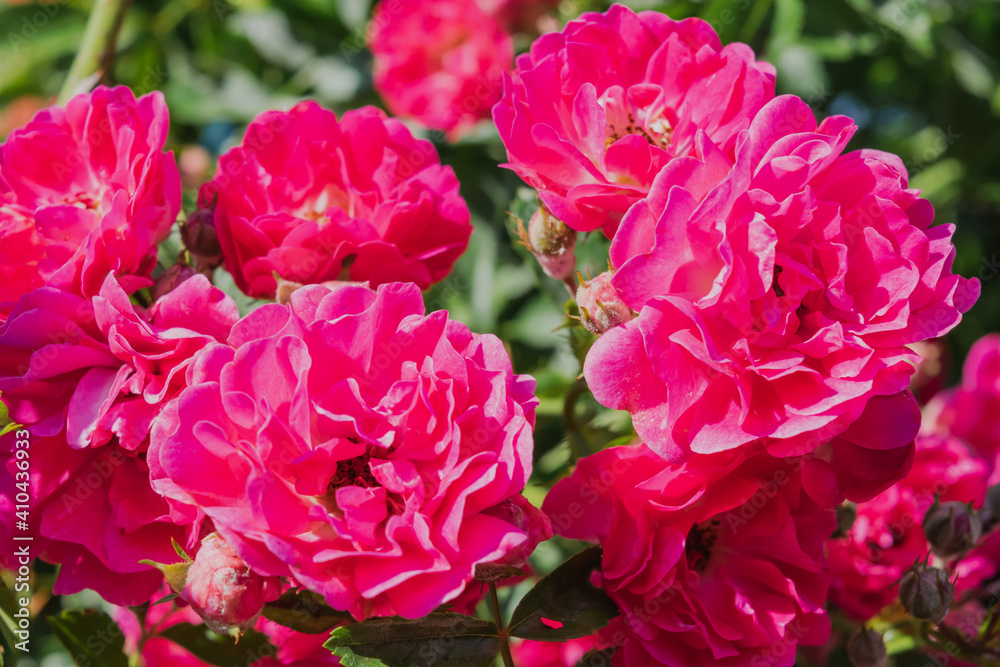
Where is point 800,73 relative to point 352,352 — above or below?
above

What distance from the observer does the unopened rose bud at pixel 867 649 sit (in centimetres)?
167

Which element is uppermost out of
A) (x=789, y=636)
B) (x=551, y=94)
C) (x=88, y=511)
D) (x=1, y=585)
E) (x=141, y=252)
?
(x=551, y=94)

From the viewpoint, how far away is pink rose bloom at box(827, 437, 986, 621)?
1.80 meters

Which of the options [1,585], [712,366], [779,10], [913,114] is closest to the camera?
[712,366]

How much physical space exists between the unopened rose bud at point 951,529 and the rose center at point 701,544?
19.1 inches

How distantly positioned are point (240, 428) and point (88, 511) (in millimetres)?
366

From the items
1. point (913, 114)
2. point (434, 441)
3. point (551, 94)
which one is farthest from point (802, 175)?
point (913, 114)

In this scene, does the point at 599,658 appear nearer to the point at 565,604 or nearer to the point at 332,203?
the point at 565,604

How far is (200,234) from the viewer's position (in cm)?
152

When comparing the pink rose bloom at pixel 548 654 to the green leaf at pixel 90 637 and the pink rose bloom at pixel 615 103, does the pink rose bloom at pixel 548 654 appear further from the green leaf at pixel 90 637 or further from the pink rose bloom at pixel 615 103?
the pink rose bloom at pixel 615 103

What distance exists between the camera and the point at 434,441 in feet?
3.95

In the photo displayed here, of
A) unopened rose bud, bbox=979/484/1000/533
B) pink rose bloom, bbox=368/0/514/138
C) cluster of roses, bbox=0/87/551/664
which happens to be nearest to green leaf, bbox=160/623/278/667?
cluster of roses, bbox=0/87/551/664

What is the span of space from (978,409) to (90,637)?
7.88 ft

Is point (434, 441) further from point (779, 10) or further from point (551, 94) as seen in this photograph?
point (779, 10)
